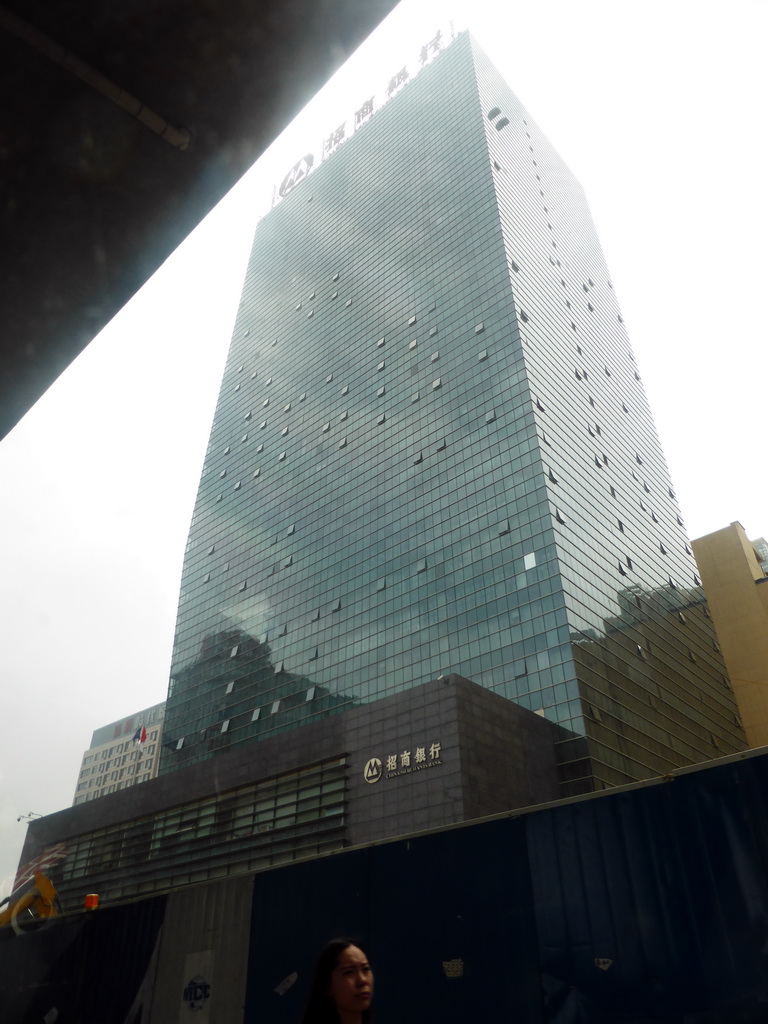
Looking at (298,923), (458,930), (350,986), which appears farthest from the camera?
(298,923)

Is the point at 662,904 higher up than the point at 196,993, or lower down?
higher up

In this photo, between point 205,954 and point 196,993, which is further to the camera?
point 205,954

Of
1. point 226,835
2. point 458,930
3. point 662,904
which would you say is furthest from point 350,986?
point 226,835

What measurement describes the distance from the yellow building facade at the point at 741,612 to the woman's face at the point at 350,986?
218 feet

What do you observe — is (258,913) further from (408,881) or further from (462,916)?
(462,916)

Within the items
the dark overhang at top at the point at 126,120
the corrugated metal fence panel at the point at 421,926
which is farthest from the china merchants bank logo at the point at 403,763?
the dark overhang at top at the point at 126,120

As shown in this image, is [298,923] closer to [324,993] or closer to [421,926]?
[421,926]

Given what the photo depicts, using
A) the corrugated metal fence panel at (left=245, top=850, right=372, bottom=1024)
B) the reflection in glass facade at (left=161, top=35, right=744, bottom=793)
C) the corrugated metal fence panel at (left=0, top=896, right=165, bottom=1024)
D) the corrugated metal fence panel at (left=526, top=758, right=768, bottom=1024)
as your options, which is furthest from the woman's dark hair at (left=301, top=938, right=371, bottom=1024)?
the reflection in glass facade at (left=161, top=35, right=744, bottom=793)

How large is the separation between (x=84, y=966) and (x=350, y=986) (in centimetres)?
1293

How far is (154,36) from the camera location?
416 centimetres

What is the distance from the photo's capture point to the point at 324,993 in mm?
3947

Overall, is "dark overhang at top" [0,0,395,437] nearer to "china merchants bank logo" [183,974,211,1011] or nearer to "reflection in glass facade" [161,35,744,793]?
"china merchants bank logo" [183,974,211,1011]

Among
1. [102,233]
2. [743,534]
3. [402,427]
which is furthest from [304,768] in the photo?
[743,534]

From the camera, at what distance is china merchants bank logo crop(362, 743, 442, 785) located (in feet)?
109
